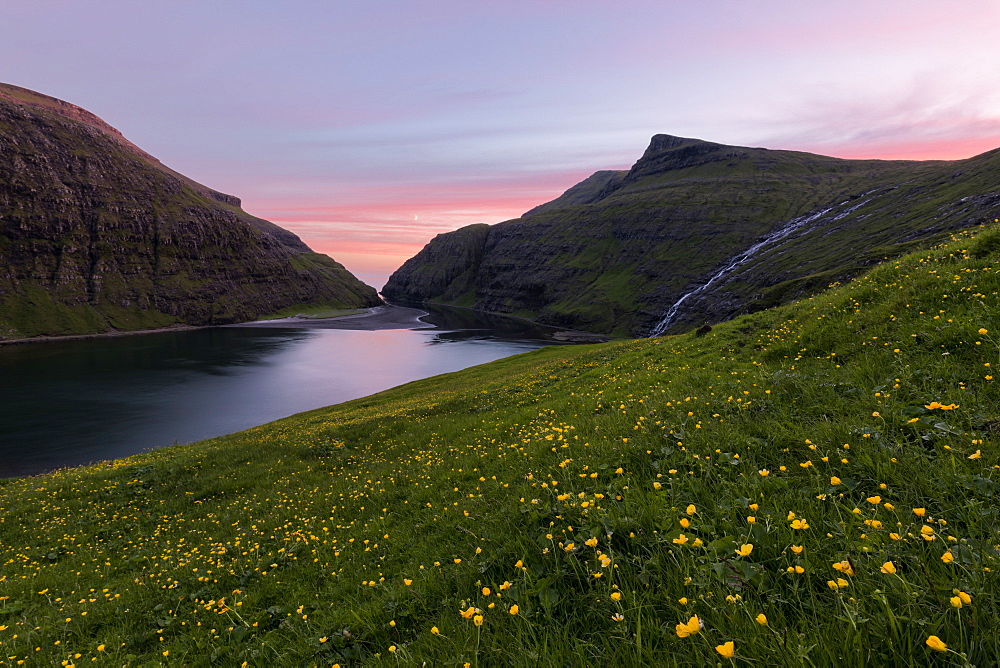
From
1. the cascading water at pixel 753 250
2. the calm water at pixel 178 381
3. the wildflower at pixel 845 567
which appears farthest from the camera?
the cascading water at pixel 753 250

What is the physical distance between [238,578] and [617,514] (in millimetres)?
7504

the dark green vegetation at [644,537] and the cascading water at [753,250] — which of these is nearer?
the dark green vegetation at [644,537]

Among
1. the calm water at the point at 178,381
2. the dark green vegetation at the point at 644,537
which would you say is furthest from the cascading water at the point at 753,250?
the dark green vegetation at the point at 644,537

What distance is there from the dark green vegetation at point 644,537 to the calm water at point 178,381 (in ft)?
157

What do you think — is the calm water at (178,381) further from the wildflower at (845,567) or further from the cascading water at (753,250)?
the wildflower at (845,567)

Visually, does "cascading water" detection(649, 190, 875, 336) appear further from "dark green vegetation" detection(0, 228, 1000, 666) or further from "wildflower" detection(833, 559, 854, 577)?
"wildflower" detection(833, 559, 854, 577)

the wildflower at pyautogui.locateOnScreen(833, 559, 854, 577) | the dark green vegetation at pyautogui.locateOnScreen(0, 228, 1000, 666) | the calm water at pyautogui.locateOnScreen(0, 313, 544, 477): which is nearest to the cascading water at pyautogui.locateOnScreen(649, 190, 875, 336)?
the calm water at pyautogui.locateOnScreen(0, 313, 544, 477)

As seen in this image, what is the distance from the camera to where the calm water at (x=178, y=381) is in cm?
4981

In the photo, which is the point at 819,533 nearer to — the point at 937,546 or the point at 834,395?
the point at 937,546

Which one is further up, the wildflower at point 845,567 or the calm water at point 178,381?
the wildflower at point 845,567

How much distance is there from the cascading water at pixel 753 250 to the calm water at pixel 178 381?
52659 millimetres

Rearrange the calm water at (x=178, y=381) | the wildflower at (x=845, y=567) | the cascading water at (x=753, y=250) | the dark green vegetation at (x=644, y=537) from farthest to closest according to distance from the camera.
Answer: the cascading water at (x=753, y=250), the calm water at (x=178, y=381), the dark green vegetation at (x=644, y=537), the wildflower at (x=845, y=567)

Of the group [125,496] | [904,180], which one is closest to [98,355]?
[125,496]

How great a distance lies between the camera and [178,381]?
272 ft
